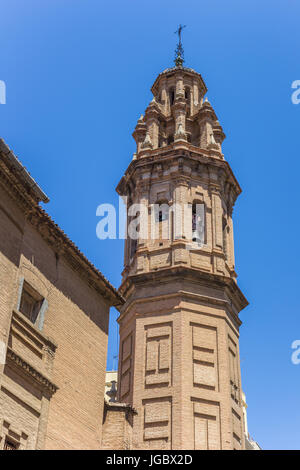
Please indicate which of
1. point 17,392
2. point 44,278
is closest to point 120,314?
point 44,278

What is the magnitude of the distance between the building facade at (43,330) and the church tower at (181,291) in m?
5.32

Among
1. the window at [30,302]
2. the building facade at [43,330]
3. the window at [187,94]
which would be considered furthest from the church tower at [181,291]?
the window at [30,302]

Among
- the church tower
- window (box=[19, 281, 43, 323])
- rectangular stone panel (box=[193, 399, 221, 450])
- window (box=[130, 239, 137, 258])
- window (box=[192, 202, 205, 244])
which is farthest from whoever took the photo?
window (box=[130, 239, 137, 258])

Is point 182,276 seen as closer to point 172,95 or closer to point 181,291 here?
point 181,291

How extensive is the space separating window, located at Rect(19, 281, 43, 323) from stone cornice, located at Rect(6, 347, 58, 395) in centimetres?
143

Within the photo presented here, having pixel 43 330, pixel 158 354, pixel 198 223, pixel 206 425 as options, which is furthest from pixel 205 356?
pixel 43 330

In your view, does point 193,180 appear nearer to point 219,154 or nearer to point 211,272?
point 219,154

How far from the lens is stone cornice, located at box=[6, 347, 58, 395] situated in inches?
587

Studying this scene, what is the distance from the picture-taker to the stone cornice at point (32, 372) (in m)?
14.9

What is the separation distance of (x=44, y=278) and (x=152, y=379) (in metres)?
8.99

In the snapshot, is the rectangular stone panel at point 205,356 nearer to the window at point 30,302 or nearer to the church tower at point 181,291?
the church tower at point 181,291

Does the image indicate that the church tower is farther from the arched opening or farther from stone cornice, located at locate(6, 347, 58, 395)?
stone cornice, located at locate(6, 347, 58, 395)

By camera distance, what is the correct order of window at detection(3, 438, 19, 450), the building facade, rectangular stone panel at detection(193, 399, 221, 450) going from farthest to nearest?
rectangular stone panel at detection(193, 399, 221, 450)
the building facade
window at detection(3, 438, 19, 450)

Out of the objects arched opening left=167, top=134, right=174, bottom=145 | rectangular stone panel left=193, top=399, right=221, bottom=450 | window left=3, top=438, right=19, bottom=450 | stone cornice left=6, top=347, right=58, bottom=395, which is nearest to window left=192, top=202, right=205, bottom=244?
arched opening left=167, top=134, right=174, bottom=145
